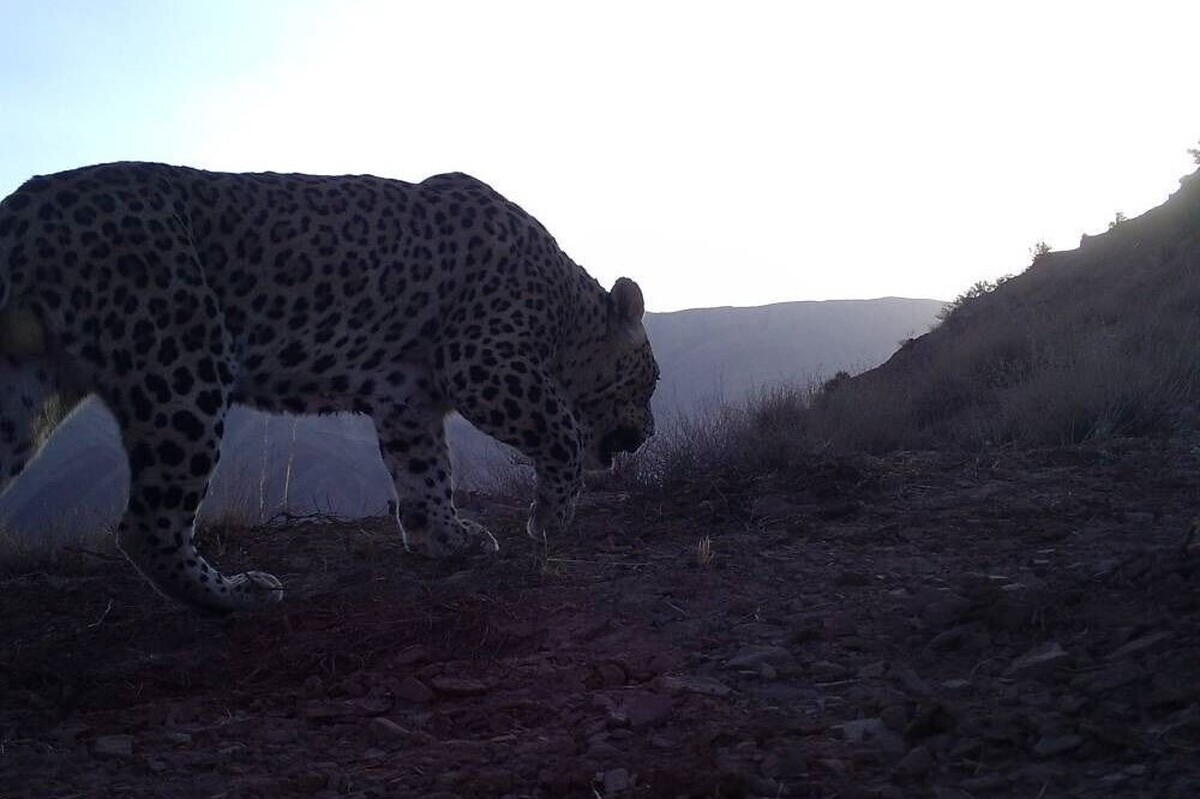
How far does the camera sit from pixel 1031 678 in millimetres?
3070

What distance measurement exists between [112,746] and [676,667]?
1777mm

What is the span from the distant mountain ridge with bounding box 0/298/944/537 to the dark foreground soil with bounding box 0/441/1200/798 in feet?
4.12

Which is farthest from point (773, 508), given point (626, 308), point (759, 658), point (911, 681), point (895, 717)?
point (895, 717)

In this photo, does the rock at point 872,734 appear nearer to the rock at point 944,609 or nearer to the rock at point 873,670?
the rock at point 873,670

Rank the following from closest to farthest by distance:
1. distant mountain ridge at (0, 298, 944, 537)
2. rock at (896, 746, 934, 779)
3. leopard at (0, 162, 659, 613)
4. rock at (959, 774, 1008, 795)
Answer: rock at (959, 774, 1008, 795) < rock at (896, 746, 934, 779) < leopard at (0, 162, 659, 613) < distant mountain ridge at (0, 298, 944, 537)

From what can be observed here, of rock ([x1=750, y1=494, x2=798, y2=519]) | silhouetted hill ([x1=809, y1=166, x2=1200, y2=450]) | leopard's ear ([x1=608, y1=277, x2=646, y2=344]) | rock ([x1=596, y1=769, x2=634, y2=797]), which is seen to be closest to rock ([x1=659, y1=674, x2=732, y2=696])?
rock ([x1=596, y1=769, x2=634, y2=797])

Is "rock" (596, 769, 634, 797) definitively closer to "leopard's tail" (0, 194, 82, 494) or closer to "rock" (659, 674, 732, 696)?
"rock" (659, 674, 732, 696)

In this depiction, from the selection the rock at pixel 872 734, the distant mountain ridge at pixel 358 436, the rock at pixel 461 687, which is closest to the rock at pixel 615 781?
the rock at pixel 872 734

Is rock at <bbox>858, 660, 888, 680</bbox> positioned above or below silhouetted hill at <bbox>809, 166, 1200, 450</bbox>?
below

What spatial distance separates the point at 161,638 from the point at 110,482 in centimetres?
2084

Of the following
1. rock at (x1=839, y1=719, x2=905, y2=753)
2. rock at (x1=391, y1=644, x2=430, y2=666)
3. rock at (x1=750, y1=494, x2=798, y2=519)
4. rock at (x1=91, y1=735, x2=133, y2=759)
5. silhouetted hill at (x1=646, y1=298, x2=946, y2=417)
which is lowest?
rock at (x1=839, y1=719, x2=905, y2=753)

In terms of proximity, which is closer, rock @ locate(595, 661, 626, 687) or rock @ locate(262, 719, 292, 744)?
rock @ locate(262, 719, 292, 744)

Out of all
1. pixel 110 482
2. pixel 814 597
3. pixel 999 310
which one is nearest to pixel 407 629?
pixel 814 597

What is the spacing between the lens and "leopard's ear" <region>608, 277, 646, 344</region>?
7016 mm
